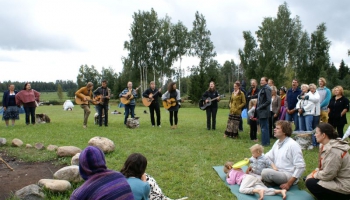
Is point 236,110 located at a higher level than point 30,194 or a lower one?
higher

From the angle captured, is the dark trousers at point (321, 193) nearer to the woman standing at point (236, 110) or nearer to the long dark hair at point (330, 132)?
the long dark hair at point (330, 132)

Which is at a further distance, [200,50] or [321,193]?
[200,50]

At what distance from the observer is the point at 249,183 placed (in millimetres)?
4766

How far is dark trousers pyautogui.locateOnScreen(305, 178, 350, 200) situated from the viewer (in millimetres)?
4063

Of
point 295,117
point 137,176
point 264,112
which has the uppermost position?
point 264,112

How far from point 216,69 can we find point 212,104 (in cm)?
2660

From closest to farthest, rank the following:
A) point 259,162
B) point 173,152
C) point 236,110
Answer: point 259,162
point 173,152
point 236,110

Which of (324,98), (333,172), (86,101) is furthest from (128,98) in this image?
(333,172)

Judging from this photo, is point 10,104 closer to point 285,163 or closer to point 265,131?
point 265,131

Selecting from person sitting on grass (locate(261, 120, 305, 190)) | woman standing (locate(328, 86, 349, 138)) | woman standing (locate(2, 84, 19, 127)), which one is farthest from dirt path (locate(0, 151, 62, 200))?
woman standing (locate(328, 86, 349, 138))

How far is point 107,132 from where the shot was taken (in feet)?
34.7

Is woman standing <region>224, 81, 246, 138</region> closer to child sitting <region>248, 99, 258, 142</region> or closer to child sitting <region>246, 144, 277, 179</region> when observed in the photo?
child sitting <region>248, 99, 258, 142</region>

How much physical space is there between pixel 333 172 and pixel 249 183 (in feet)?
4.30

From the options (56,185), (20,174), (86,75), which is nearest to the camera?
(56,185)
